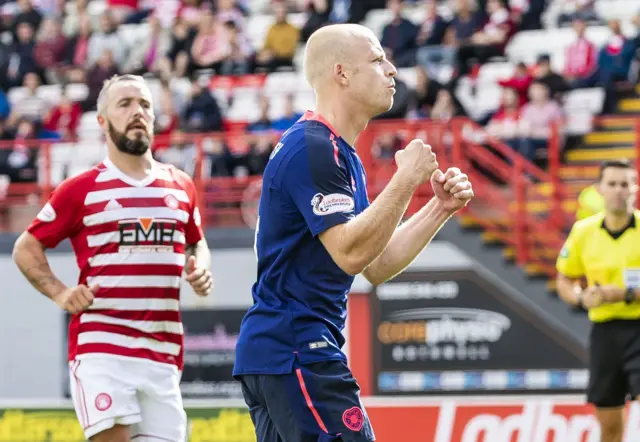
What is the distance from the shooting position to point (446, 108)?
1516 centimetres

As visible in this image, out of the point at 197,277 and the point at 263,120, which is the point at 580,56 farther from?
the point at 197,277

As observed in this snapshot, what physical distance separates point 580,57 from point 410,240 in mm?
10982

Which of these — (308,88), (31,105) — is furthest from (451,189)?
(31,105)

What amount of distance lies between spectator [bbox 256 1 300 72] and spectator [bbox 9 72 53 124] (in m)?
3.18

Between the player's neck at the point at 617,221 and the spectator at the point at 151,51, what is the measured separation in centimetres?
1047

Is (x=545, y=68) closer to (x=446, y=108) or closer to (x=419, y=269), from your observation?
(x=446, y=108)

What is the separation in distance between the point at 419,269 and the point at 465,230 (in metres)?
0.68

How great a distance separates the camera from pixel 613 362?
8.97 m

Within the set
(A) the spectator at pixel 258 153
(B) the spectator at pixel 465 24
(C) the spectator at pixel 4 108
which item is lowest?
(A) the spectator at pixel 258 153

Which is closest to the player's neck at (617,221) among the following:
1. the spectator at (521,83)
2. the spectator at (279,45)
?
the spectator at (521,83)

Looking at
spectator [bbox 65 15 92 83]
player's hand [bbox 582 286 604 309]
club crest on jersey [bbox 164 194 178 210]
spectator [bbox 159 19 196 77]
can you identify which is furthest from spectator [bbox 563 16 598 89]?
club crest on jersey [bbox 164 194 178 210]

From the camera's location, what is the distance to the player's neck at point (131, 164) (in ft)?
21.5

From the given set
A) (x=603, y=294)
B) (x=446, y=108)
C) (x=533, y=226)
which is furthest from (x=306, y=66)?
(x=446, y=108)

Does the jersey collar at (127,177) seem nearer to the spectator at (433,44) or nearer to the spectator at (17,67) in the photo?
the spectator at (433,44)
